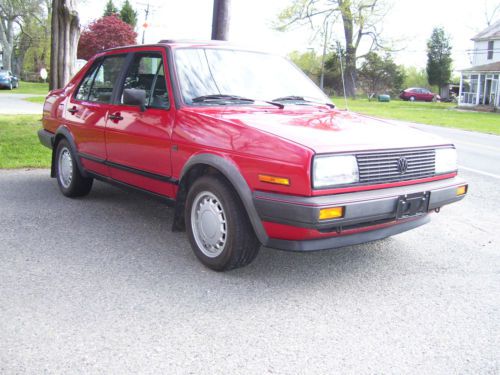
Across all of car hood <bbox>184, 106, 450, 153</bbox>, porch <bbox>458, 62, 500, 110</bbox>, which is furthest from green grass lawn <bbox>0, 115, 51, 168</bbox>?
porch <bbox>458, 62, 500, 110</bbox>

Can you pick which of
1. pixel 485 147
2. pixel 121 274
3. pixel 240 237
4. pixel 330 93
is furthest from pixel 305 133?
pixel 330 93

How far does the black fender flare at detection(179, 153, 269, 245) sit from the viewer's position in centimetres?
362

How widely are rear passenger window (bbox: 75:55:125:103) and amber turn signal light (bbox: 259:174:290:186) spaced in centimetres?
242

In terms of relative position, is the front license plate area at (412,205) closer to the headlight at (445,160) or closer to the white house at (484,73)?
the headlight at (445,160)

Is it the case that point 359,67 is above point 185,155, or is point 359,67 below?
above

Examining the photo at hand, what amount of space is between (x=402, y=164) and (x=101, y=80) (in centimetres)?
339

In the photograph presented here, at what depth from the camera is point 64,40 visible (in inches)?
507

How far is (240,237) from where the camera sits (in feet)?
12.3

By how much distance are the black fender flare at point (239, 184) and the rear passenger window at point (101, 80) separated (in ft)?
6.43

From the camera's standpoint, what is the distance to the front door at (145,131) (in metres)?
4.51

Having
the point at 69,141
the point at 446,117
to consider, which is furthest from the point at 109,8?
the point at 69,141

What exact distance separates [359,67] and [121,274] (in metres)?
60.8

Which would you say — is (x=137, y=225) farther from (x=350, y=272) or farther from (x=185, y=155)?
(x=350, y=272)

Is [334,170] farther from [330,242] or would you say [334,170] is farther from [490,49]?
[490,49]
